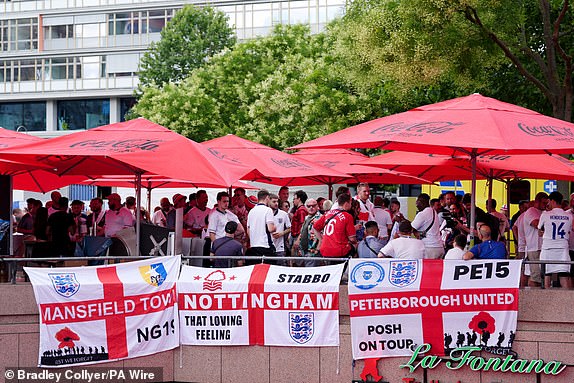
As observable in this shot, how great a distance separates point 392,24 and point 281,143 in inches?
612

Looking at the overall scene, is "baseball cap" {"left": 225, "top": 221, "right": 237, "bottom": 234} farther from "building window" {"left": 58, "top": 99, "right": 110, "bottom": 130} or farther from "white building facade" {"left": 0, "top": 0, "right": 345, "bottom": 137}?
"building window" {"left": 58, "top": 99, "right": 110, "bottom": 130}

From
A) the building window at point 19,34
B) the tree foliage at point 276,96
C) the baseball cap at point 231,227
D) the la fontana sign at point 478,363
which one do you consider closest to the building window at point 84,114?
the building window at point 19,34

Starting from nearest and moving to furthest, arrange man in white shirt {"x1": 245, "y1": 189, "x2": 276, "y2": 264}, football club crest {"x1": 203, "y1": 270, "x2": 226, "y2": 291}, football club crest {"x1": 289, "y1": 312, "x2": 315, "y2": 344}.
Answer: football club crest {"x1": 289, "y1": 312, "x2": 315, "y2": 344}, football club crest {"x1": 203, "y1": 270, "x2": 226, "y2": 291}, man in white shirt {"x1": 245, "y1": 189, "x2": 276, "y2": 264}

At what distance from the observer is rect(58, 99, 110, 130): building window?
62219 millimetres

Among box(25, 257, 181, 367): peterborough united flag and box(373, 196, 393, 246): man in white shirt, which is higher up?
box(373, 196, 393, 246): man in white shirt

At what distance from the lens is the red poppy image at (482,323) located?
1189cm

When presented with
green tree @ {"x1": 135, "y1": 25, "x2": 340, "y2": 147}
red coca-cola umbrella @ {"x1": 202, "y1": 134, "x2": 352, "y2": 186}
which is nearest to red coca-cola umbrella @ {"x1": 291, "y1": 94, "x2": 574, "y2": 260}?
red coca-cola umbrella @ {"x1": 202, "y1": 134, "x2": 352, "y2": 186}

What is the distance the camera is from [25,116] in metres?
63.7

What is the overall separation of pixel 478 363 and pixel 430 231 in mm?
3373

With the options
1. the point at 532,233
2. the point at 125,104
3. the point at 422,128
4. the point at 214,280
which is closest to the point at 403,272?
the point at 422,128

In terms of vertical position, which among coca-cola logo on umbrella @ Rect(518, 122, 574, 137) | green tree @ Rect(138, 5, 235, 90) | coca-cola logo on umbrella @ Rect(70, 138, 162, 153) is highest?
green tree @ Rect(138, 5, 235, 90)

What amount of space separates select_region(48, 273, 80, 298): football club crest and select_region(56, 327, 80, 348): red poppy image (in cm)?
44

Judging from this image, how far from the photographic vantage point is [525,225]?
15.3 metres

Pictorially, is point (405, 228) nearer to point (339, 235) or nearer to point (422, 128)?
point (339, 235)
